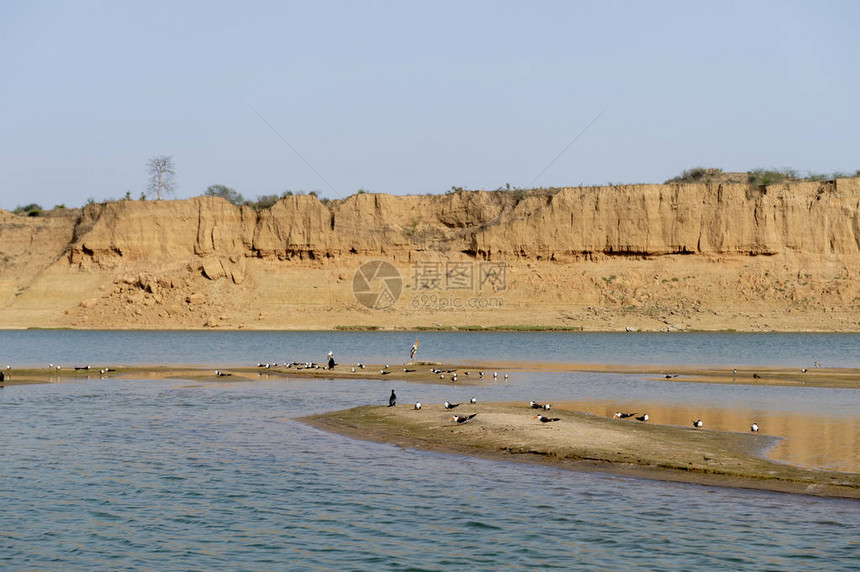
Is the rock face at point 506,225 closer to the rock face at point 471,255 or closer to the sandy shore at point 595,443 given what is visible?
the rock face at point 471,255

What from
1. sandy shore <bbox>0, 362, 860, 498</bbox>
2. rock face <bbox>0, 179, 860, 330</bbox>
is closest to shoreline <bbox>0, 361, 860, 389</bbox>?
sandy shore <bbox>0, 362, 860, 498</bbox>

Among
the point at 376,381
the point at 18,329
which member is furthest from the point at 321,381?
the point at 18,329

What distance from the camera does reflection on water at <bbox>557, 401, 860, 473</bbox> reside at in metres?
14.6

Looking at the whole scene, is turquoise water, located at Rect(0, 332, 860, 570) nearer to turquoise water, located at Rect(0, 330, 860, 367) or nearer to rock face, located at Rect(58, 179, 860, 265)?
turquoise water, located at Rect(0, 330, 860, 367)

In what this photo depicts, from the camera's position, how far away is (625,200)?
234 ft

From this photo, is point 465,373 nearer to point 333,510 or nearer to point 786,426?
point 786,426

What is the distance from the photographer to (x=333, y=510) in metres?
12.3

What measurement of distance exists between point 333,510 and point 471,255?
5967 cm

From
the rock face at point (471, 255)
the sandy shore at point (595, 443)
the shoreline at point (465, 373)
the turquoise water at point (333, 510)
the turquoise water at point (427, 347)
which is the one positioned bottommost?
the turquoise water at point (333, 510)

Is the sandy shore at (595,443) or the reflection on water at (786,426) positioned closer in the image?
the sandy shore at (595,443)

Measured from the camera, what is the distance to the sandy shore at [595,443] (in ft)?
43.3

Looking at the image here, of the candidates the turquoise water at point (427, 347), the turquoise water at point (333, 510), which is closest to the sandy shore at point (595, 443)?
the turquoise water at point (333, 510)

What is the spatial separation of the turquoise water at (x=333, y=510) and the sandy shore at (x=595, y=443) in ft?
1.90

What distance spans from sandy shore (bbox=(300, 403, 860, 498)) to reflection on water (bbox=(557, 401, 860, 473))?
587 mm
